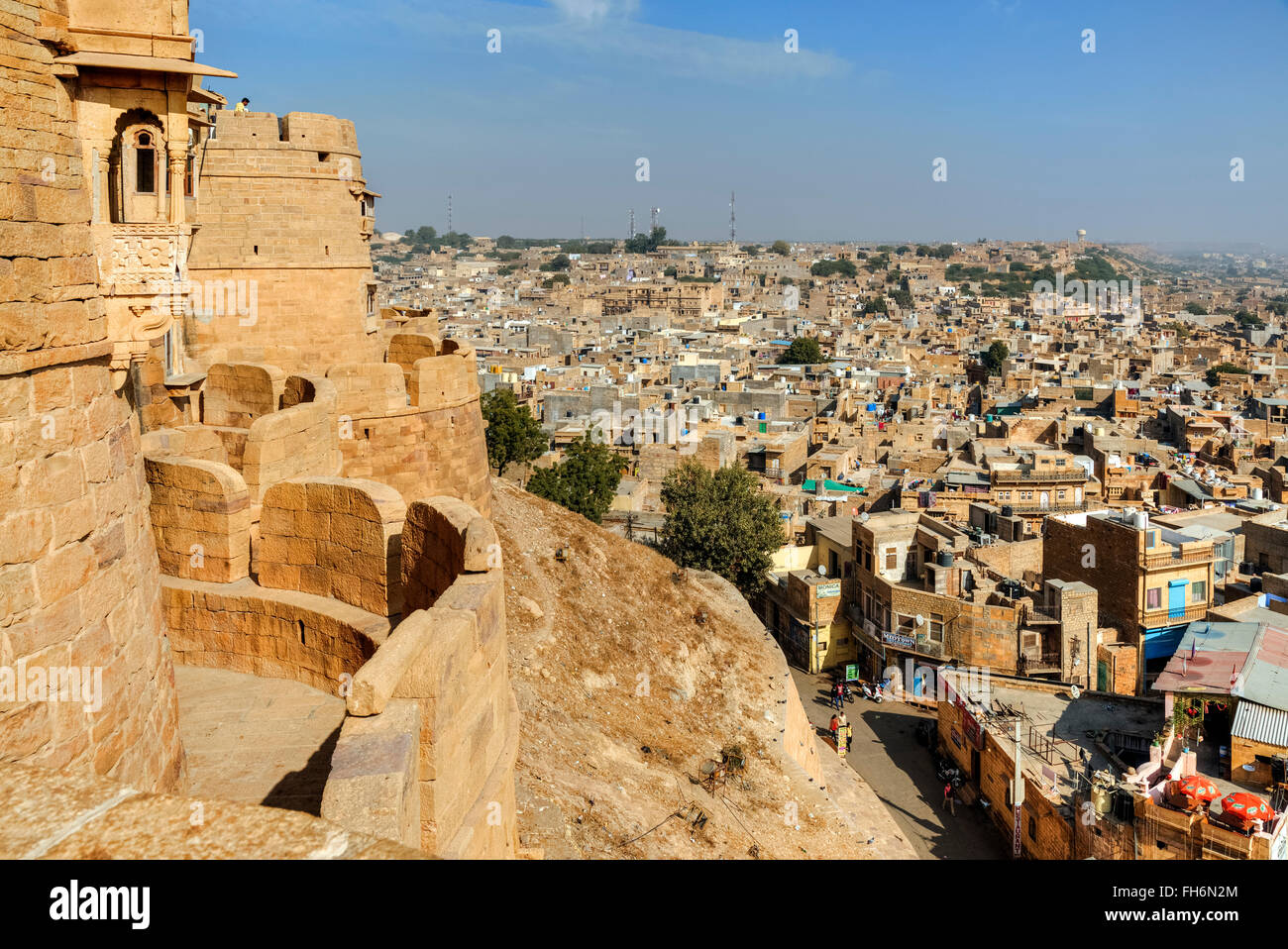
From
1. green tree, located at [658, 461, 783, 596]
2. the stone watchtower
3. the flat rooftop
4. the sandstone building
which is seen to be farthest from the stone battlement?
green tree, located at [658, 461, 783, 596]

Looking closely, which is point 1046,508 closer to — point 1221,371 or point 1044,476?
point 1044,476

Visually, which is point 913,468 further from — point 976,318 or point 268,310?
point 976,318

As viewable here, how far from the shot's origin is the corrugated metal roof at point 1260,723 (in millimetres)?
15992

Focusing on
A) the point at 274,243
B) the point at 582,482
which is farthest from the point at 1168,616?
the point at 274,243

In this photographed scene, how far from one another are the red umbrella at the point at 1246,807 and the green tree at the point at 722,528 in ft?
48.2

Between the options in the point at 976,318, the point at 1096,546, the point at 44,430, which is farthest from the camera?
the point at 976,318

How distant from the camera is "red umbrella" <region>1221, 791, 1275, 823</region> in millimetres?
13797

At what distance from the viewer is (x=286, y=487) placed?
225 inches

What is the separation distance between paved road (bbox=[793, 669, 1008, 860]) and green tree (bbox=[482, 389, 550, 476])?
29.9 feet

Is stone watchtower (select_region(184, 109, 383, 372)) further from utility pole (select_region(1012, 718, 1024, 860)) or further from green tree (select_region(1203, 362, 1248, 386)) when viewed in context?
green tree (select_region(1203, 362, 1248, 386))

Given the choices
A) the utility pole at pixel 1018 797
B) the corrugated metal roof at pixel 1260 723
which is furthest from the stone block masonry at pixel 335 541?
the corrugated metal roof at pixel 1260 723

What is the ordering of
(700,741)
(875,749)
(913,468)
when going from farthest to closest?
(913,468)
(875,749)
(700,741)

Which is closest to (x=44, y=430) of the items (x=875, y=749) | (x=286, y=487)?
(x=286, y=487)
